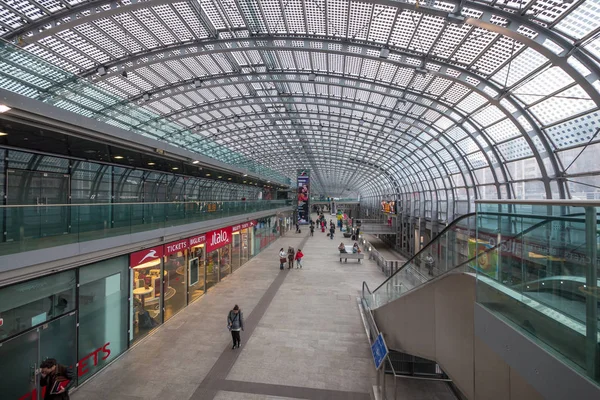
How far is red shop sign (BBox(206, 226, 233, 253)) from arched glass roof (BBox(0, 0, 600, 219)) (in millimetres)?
4157

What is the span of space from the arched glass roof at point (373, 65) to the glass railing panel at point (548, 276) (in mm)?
8326

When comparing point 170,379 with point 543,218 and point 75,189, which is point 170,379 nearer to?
point 543,218

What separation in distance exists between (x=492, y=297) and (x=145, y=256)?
28.2ft

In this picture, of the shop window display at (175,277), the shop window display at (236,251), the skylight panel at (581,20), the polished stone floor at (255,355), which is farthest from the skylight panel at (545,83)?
the shop window display at (236,251)

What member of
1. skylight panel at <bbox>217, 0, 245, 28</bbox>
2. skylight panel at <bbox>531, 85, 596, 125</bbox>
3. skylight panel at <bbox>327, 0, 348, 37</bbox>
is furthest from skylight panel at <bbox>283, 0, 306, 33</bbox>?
skylight panel at <bbox>531, 85, 596, 125</bbox>

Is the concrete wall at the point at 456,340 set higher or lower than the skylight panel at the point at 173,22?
lower

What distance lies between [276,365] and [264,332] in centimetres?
184

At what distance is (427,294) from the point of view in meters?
5.80

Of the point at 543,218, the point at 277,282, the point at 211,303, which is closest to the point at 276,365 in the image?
the point at 211,303

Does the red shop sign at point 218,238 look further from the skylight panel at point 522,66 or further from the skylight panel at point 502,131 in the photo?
the skylight panel at point 502,131

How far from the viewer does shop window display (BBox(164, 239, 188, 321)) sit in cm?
969

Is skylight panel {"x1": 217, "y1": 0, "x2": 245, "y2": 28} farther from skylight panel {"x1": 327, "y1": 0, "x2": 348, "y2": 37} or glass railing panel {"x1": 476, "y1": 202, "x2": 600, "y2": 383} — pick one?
glass railing panel {"x1": 476, "y1": 202, "x2": 600, "y2": 383}

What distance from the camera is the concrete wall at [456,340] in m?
3.47

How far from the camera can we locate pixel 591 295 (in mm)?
2223
